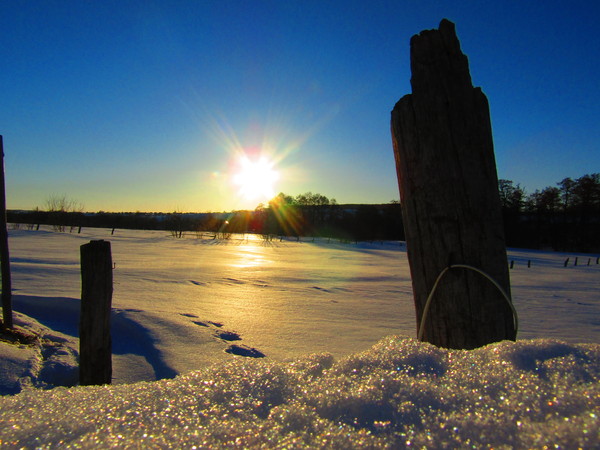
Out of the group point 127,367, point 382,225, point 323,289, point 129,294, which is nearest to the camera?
point 127,367

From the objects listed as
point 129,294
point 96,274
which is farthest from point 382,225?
point 96,274

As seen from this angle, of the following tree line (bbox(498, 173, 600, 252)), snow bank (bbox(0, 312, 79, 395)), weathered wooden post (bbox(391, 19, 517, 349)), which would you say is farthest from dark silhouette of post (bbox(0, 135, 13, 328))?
tree line (bbox(498, 173, 600, 252))

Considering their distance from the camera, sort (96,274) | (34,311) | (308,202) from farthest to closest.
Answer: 1. (308,202)
2. (34,311)
3. (96,274)

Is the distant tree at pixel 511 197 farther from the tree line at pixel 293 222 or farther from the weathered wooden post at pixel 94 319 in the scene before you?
the weathered wooden post at pixel 94 319

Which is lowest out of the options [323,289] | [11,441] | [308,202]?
[323,289]

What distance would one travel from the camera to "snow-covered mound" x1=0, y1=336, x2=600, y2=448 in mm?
656

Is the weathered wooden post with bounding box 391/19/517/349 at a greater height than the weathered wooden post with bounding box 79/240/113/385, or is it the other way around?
the weathered wooden post with bounding box 391/19/517/349

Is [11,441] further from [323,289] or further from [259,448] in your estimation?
[323,289]

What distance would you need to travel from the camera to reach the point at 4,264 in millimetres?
4141

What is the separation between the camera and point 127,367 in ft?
11.7

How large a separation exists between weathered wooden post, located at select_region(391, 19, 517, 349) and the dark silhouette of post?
13.9 ft

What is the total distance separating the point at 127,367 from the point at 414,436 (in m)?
3.62

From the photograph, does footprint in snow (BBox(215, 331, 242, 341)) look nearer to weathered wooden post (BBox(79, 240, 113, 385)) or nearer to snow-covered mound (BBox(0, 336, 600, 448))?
weathered wooden post (BBox(79, 240, 113, 385))

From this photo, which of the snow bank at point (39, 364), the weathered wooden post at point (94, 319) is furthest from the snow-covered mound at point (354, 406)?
the snow bank at point (39, 364)
